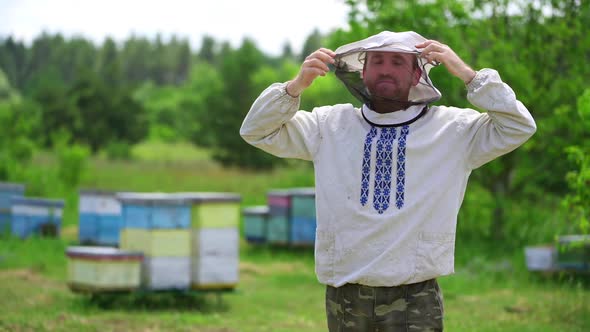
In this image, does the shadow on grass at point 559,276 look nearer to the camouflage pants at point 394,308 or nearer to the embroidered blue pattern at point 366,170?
the camouflage pants at point 394,308

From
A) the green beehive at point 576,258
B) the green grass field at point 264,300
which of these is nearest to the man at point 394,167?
the green grass field at point 264,300

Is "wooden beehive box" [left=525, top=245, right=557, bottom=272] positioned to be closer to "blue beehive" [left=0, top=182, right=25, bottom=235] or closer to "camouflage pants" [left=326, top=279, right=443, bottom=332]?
"camouflage pants" [left=326, top=279, right=443, bottom=332]

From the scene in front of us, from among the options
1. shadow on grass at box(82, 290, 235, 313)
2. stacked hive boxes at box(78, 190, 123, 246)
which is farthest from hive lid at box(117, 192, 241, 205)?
stacked hive boxes at box(78, 190, 123, 246)

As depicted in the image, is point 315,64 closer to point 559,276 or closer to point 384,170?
point 384,170

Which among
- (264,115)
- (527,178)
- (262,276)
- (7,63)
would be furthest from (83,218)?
(7,63)

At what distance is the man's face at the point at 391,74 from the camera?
2.92 meters

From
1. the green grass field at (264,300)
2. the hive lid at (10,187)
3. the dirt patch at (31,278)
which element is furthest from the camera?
the hive lid at (10,187)

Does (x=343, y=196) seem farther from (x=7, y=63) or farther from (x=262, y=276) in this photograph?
(x=7, y=63)

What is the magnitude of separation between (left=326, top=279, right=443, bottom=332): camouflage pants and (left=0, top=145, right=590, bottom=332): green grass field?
3246 millimetres

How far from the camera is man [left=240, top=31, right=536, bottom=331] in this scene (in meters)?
2.79

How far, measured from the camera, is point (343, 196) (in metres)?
2.87

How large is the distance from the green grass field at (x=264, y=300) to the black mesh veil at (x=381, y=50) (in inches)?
131

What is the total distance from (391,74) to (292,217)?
8.10m

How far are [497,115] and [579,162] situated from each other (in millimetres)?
2855
